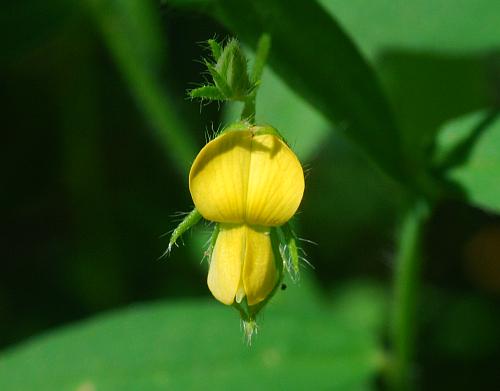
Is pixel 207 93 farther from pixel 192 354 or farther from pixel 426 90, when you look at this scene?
pixel 426 90

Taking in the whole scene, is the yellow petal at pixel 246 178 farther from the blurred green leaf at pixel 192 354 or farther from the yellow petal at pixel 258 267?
the blurred green leaf at pixel 192 354

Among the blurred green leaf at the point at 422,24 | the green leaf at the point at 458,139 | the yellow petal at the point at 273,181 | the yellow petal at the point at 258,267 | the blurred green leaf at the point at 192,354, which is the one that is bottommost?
the blurred green leaf at the point at 192,354

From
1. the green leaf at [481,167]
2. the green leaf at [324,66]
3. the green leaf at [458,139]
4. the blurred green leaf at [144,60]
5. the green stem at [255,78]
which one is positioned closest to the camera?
the green stem at [255,78]

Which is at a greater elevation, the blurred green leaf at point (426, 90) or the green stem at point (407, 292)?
the blurred green leaf at point (426, 90)

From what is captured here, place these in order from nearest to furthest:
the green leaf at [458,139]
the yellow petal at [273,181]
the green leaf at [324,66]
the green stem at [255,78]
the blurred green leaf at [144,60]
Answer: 1. the yellow petal at [273,181]
2. the green stem at [255,78]
3. the green leaf at [324,66]
4. the green leaf at [458,139]
5. the blurred green leaf at [144,60]

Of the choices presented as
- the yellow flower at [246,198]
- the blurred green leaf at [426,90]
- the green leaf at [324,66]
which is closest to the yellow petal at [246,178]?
the yellow flower at [246,198]

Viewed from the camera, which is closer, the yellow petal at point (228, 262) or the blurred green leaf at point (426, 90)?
the yellow petal at point (228, 262)

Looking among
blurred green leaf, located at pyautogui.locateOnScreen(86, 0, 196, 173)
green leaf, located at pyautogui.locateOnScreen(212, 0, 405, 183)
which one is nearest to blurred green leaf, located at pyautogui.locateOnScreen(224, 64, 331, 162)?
blurred green leaf, located at pyautogui.locateOnScreen(86, 0, 196, 173)

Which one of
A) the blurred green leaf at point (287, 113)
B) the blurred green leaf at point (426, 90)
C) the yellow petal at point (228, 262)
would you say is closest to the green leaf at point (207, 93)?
the yellow petal at point (228, 262)

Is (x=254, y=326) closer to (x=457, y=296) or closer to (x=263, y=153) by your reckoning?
(x=263, y=153)
